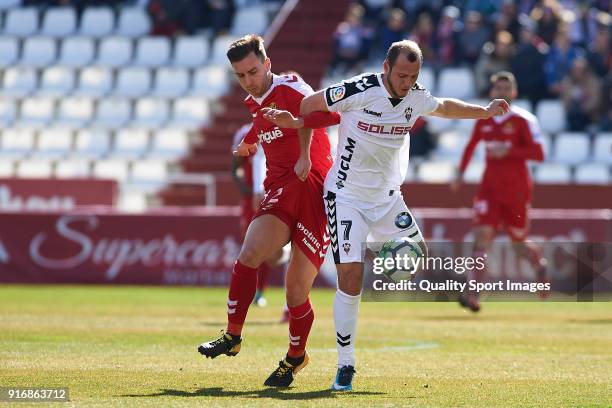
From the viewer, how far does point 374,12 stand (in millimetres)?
29844

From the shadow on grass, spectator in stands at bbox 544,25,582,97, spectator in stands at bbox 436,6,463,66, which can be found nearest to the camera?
the shadow on grass

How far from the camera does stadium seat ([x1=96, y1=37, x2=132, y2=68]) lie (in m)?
31.6

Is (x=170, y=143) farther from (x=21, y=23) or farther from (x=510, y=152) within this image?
(x=510, y=152)

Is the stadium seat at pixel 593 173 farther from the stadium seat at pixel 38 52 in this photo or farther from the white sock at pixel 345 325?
the white sock at pixel 345 325

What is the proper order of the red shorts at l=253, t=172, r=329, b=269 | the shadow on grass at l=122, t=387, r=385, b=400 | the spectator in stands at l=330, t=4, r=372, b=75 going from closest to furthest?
the shadow on grass at l=122, t=387, r=385, b=400
the red shorts at l=253, t=172, r=329, b=269
the spectator in stands at l=330, t=4, r=372, b=75

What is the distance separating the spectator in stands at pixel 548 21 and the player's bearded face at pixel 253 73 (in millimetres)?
17953

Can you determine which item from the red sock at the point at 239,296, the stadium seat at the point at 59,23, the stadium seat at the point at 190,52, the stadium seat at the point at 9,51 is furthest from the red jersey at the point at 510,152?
the stadium seat at the point at 59,23

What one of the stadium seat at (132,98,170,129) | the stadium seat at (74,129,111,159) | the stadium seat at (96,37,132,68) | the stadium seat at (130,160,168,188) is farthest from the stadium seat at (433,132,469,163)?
the stadium seat at (96,37,132,68)

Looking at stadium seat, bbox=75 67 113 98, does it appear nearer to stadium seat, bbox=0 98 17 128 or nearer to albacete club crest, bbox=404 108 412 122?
stadium seat, bbox=0 98 17 128

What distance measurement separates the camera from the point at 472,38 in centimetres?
2767

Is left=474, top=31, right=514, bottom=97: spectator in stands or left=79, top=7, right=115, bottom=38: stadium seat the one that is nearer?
left=474, top=31, right=514, bottom=97: spectator in stands

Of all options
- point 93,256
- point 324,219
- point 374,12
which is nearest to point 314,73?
point 374,12

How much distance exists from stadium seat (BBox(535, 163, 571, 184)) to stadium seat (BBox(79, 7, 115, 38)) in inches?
475

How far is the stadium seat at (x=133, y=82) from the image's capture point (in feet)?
100
